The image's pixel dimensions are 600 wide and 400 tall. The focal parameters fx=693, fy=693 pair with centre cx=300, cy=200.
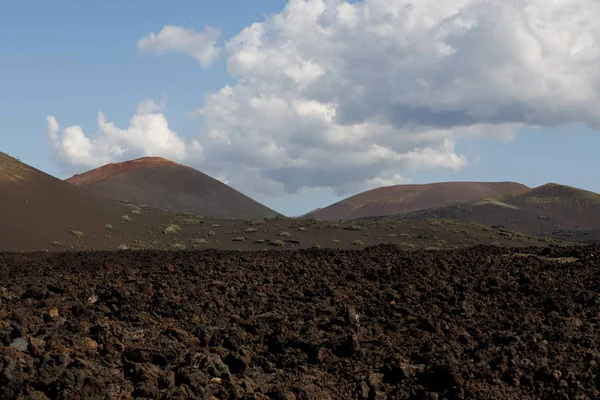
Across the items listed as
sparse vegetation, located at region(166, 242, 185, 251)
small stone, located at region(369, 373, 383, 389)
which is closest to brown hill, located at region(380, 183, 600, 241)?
sparse vegetation, located at region(166, 242, 185, 251)

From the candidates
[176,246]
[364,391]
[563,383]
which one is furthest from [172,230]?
[563,383]

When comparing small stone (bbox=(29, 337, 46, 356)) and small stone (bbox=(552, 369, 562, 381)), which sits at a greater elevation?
small stone (bbox=(29, 337, 46, 356))

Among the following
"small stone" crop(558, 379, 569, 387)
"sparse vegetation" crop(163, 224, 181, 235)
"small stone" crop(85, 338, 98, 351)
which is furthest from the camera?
"sparse vegetation" crop(163, 224, 181, 235)

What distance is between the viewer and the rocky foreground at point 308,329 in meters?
7.23

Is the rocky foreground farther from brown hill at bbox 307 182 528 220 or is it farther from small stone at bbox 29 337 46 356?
brown hill at bbox 307 182 528 220

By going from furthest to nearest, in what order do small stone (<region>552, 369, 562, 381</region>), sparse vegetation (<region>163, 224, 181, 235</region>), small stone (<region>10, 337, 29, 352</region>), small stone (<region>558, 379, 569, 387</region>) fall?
sparse vegetation (<region>163, 224, 181, 235</region>), small stone (<region>10, 337, 29, 352</region>), small stone (<region>552, 369, 562, 381</region>), small stone (<region>558, 379, 569, 387</region>)

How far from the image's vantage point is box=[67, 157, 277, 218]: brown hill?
89438 millimetres

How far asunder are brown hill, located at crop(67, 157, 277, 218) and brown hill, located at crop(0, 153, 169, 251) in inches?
1705

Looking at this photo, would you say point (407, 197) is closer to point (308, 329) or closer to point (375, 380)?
point (308, 329)

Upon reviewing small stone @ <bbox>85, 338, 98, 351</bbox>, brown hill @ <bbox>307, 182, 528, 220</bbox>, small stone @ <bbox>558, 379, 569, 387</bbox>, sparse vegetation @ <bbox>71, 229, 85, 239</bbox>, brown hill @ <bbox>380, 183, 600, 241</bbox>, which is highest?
brown hill @ <bbox>307, 182, 528, 220</bbox>

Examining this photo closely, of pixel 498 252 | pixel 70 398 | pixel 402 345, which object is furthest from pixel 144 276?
pixel 498 252

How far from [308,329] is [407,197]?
124 metres

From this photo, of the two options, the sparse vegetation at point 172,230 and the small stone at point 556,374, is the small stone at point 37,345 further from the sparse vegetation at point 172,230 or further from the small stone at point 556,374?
the sparse vegetation at point 172,230

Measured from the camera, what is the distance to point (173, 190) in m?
95.2
